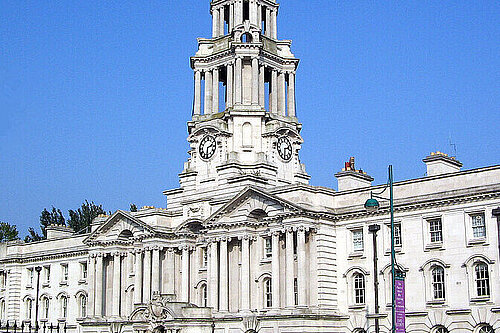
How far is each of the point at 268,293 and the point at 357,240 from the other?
855 cm

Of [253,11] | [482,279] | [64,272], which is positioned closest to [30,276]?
[64,272]

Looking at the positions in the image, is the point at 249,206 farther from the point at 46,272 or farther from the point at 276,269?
the point at 46,272

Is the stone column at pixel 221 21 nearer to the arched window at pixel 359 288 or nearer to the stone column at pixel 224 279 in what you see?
the stone column at pixel 224 279

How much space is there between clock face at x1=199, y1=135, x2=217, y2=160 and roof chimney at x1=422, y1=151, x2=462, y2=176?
21350mm

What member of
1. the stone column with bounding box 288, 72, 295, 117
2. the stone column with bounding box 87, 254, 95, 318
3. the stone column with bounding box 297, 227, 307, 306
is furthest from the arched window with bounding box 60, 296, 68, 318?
the stone column with bounding box 297, 227, 307, 306

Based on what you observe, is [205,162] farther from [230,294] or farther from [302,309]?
[302,309]

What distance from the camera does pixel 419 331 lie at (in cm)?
5703

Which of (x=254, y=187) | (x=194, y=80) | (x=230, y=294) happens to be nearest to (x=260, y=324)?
(x=230, y=294)

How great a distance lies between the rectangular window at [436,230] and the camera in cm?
5723

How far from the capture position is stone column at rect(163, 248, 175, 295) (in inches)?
2820

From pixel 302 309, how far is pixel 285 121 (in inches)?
890

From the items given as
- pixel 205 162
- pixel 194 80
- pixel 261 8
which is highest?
pixel 261 8

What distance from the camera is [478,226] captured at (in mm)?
55281

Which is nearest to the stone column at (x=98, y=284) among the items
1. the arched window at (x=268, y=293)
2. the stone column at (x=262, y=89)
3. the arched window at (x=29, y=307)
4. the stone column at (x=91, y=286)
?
the stone column at (x=91, y=286)
